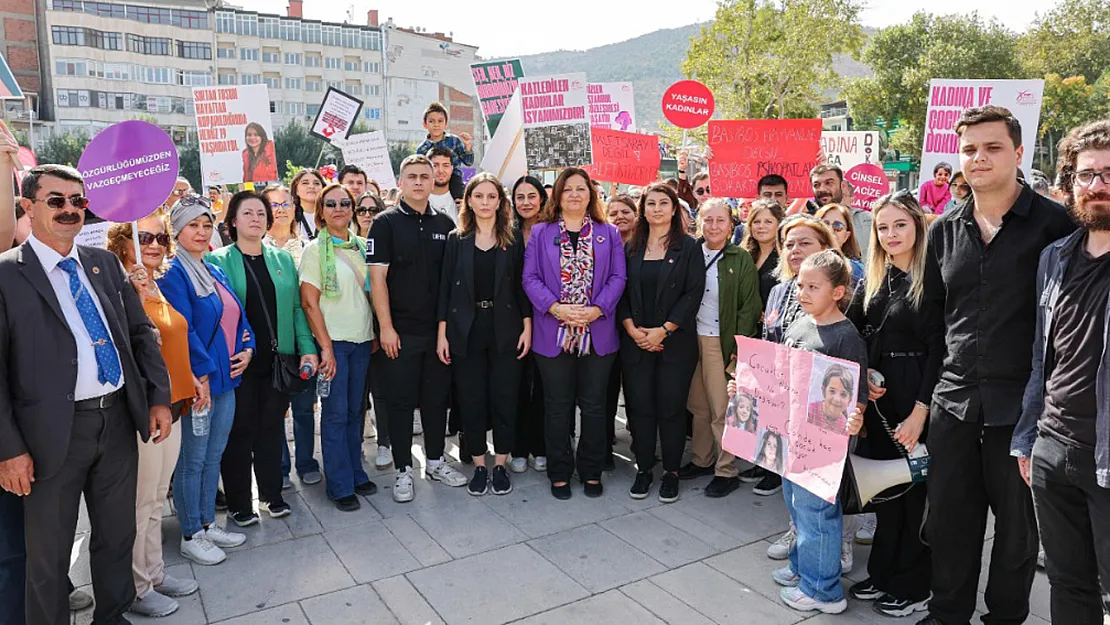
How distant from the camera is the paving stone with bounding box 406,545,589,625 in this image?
3.64 m

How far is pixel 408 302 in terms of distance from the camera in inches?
201

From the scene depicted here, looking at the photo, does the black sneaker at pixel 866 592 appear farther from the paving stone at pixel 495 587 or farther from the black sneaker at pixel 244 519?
the black sneaker at pixel 244 519

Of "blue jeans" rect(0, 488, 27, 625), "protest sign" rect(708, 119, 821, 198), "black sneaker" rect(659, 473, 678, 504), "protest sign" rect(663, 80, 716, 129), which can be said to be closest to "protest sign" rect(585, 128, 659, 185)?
"protest sign" rect(708, 119, 821, 198)

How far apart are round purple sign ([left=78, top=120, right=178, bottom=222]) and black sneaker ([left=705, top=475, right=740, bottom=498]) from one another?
394 cm

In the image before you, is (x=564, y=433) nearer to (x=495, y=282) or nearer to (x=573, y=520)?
(x=573, y=520)

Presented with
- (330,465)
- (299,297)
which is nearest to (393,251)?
(299,297)

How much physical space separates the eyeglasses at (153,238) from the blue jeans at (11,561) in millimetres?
1355

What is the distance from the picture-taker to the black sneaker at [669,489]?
5.09 meters

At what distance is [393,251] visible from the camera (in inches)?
199

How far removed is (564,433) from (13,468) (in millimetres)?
3233

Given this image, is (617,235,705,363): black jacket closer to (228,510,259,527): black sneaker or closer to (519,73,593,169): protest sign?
(519,73,593,169): protest sign

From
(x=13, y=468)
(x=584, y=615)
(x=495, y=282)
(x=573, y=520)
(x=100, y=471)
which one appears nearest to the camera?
(x=13, y=468)

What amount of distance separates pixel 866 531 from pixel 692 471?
137 cm

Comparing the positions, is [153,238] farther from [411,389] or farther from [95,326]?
[411,389]
